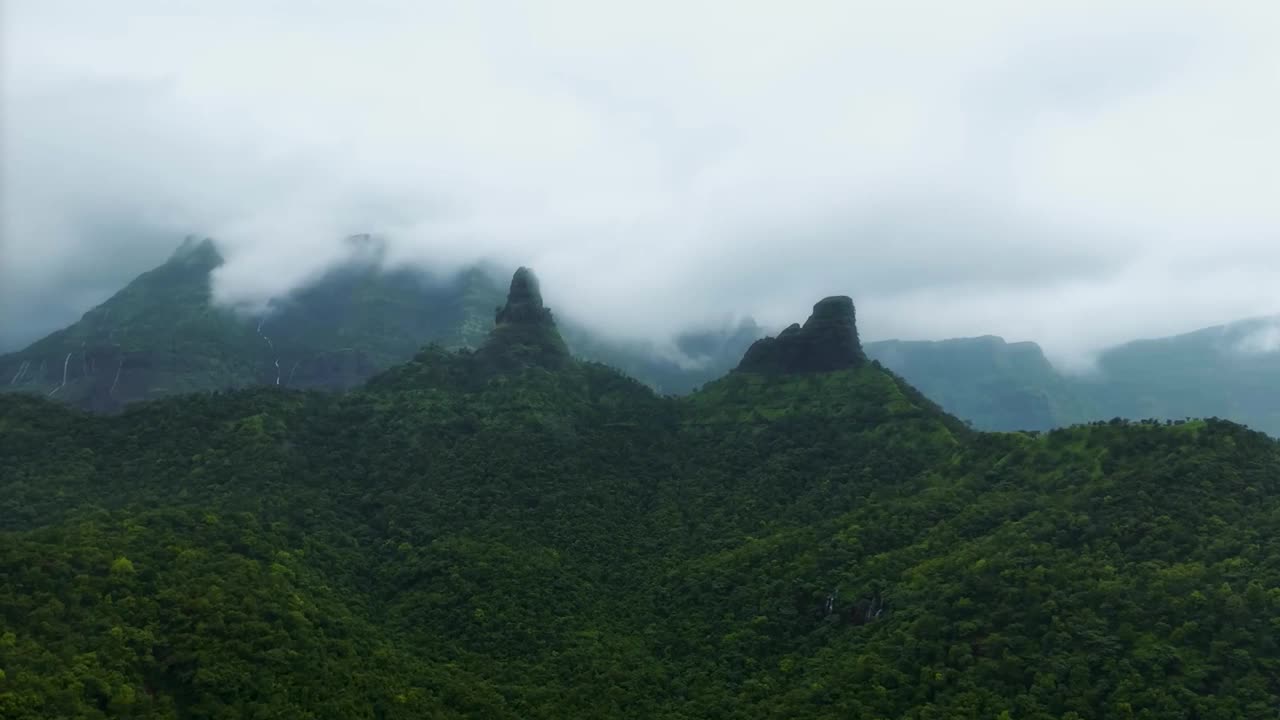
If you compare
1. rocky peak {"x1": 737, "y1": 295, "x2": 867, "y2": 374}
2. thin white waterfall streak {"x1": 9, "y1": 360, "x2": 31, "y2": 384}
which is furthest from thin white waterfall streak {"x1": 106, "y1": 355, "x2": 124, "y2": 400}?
rocky peak {"x1": 737, "y1": 295, "x2": 867, "y2": 374}

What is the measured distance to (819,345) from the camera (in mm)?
100000

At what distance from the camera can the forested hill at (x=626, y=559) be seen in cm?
4581

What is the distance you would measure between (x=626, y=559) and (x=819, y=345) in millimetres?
39664

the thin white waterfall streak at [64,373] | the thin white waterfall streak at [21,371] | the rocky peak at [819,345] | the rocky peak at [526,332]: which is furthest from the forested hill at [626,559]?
the thin white waterfall streak at [21,371]

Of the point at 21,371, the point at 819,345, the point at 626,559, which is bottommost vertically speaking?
the point at 626,559

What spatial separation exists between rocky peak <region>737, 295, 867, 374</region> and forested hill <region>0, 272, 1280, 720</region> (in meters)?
1.28

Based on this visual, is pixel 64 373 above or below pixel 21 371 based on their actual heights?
below

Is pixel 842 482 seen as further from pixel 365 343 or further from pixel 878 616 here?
pixel 365 343

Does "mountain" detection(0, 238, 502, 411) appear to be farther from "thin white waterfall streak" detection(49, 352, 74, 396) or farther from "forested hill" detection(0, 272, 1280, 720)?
Result: "forested hill" detection(0, 272, 1280, 720)

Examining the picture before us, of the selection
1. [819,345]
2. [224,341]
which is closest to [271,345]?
[224,341]

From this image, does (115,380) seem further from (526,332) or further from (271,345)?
(526,332)

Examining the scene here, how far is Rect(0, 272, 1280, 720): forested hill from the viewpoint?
45.8 metres

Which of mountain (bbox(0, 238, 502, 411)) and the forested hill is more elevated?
mountain (bbox(0, 238, 502, 411))

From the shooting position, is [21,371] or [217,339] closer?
[21,371]
